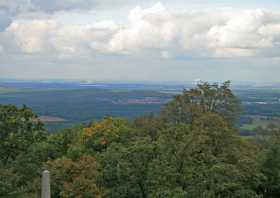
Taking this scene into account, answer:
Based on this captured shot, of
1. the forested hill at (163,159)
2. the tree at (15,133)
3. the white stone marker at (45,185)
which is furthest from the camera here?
the tree at (15,133)

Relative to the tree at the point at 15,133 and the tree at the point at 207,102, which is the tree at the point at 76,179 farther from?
the tree at the point at 15,133

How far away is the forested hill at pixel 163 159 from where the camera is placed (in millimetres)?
28656

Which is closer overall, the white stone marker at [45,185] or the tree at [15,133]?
the white stone marker at [45,185]

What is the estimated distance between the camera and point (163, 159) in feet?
98.6

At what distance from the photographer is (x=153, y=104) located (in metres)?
196

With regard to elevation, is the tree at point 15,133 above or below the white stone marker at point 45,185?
below

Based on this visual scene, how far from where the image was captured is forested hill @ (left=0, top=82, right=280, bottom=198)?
2866cm

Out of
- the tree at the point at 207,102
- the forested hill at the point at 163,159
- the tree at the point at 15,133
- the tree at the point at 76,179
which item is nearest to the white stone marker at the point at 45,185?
the forested hill at the point at 163,159

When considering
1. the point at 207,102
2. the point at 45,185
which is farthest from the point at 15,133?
the point at 45,185

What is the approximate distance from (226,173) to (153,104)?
554 ft

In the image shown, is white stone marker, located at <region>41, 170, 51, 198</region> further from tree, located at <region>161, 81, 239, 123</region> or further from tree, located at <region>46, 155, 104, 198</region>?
tree, located at <region>161, 81, 239, 123</region>

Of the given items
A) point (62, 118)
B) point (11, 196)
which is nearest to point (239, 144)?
point (11, 196)

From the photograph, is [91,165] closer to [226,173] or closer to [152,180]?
[152,180]

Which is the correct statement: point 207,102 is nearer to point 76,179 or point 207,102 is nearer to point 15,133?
point 76,179
